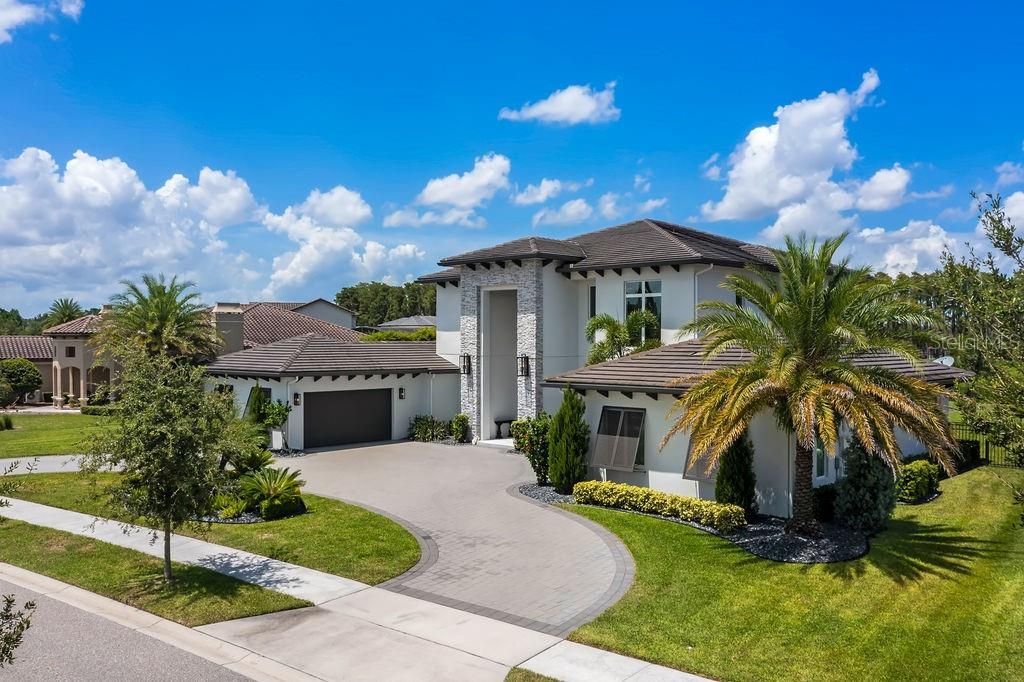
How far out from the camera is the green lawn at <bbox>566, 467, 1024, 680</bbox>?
9.06 metres

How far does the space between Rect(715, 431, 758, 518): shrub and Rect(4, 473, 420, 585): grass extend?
6.86m

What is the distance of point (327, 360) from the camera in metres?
27.3

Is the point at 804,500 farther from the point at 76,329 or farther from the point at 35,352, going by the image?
the point at 35,352

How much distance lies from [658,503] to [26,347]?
2254 inches

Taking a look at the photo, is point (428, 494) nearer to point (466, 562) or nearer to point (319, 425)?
point (466, 562)

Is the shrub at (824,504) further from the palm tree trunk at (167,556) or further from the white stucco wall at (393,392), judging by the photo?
the white stucco wall at (393,392)

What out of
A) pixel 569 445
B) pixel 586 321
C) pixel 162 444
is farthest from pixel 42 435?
pixel 569 445

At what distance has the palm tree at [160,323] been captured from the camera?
32406 millimetres

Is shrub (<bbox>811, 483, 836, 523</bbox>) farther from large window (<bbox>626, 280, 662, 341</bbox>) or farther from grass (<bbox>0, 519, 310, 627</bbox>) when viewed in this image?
grass (<bbox>0, 519, 310, 627</bbox>)

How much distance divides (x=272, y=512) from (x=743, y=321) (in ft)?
37.0

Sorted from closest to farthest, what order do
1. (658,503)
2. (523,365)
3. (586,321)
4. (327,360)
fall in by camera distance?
(658,503), (523,365), (327,360), (586,321)

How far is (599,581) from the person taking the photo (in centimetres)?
1225

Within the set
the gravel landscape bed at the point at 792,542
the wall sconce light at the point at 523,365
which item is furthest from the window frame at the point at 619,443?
the wall sconce light at the point at 523,365

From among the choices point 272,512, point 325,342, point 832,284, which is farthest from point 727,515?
point 325,342
